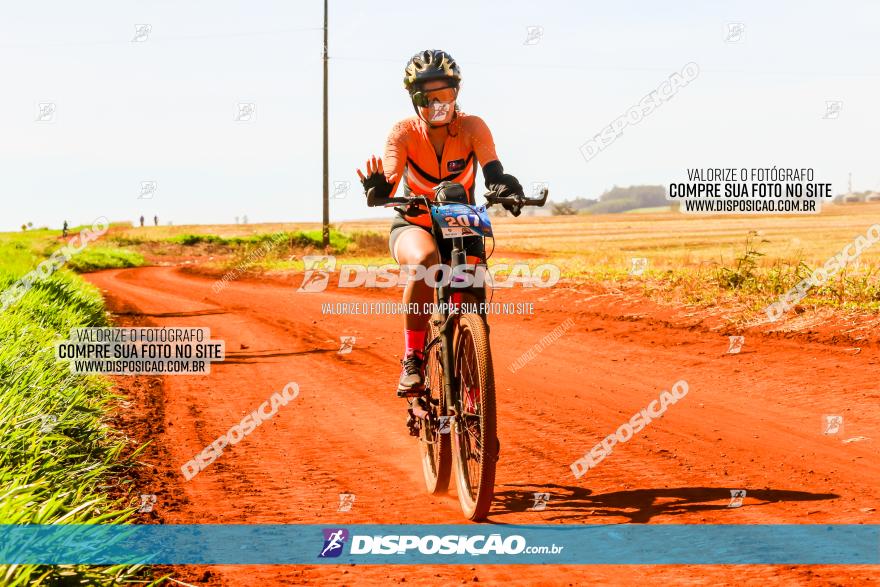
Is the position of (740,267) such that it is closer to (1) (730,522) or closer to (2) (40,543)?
(1) (730,522)

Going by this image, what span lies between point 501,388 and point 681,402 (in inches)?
76.8

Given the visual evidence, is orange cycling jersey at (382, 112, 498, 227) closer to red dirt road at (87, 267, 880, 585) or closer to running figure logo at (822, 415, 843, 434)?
red dirt road at (87, 267, 880, 585)

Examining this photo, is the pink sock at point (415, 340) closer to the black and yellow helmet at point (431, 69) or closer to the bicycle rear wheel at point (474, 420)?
the bicycle rear wheel at point (474, 420)

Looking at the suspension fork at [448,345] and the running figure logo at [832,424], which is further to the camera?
the running figure logo at [832,424]

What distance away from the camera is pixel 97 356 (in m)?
10.2

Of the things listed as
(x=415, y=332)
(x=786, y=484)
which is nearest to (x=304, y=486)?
(x=415, y=332)

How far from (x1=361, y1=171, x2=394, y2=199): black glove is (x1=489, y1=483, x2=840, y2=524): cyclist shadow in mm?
2098

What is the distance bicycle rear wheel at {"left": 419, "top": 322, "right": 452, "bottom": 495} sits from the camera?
18.6 ft

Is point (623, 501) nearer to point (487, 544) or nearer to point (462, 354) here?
point (487, 544)

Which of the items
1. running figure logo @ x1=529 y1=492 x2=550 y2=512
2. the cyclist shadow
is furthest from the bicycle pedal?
running figure logo @ x1=529 y1=492 x2=550 y2=512

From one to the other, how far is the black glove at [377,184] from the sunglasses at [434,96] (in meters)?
0.63

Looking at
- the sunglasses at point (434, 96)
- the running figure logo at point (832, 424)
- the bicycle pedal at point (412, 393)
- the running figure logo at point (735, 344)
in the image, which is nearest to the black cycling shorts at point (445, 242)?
the sunglasses at point (434, 96)

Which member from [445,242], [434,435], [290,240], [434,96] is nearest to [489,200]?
[445,242]

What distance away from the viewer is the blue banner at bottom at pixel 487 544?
4.39m
